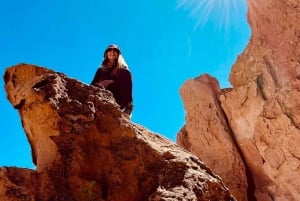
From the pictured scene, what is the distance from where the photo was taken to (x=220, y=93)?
20.0 m

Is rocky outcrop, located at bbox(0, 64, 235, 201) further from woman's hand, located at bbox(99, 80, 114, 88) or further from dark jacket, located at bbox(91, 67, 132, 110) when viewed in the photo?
dark jacket, located at bbox(91, 67, 132, 110)

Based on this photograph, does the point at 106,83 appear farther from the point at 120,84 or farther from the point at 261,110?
the point at 261,110

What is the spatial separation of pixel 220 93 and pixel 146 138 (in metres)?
14.7

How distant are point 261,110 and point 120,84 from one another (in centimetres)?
1152

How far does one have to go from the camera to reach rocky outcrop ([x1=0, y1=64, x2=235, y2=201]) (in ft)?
15.5

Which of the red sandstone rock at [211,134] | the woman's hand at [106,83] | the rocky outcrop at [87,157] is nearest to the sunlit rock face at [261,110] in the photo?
the red sandstone rock at [211,134]

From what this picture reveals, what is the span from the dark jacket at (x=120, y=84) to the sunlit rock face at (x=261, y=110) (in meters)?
10.1

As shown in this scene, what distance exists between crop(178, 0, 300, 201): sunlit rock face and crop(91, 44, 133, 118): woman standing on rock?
33.1 ft

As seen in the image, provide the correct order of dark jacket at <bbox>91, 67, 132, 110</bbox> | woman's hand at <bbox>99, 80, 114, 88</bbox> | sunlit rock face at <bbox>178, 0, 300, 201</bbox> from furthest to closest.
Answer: sunlit rock face at <bbox>178, 0, 300, 201</bbox>
dark jacket at <bbox>91, 67, 132, 110</bbox>
woman's hand at <bbox>99, 80, 114, 88</bbox>

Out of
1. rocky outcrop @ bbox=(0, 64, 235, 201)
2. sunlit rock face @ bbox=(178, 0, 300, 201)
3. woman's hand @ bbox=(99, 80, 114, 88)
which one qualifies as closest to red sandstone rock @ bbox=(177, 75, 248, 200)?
sunlit rock face @ bbox=(178, 0, 300, 201)

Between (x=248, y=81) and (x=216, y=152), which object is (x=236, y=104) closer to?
(x=248, y=81)

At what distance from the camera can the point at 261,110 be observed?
1722cm

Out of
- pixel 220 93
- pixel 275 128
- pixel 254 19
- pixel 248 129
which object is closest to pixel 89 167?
pixel 275 128

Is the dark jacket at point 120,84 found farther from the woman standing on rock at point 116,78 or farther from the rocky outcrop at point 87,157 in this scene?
the rocky outcrop at point 87,157
